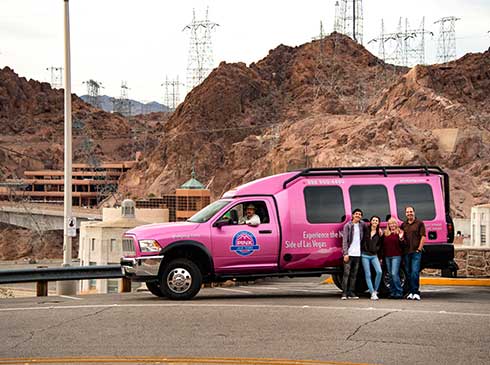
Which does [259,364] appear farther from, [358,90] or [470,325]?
[358,90]

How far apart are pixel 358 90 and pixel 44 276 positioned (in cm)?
11803

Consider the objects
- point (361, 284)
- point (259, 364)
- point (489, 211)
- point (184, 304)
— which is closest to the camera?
point (259, 364)

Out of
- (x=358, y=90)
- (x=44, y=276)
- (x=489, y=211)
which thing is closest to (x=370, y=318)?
(x=44, y=276)

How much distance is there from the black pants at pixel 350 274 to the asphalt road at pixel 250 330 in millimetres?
360

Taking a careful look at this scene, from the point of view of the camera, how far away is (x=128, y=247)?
55.5ft

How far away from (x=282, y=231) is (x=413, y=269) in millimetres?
2378

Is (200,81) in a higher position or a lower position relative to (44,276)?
higher

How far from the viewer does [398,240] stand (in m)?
16.8

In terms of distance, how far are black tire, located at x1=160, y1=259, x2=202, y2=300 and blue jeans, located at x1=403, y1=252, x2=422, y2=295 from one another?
366cm

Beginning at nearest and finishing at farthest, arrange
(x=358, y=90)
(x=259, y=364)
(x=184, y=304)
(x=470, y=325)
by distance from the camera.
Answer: (x=259, y=364) < (x=470, y=325) < (x=184, y=304) < (x=358, y=90)

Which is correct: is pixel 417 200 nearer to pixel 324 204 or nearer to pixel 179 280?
pixel 324 204

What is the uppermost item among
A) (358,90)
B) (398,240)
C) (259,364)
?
(358,90)

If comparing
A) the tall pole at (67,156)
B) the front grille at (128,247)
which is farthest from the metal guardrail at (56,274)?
the front grille at (128,247)

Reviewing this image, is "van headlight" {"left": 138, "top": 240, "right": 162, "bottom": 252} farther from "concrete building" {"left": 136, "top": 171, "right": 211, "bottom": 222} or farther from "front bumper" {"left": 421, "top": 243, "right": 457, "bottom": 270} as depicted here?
"concrete building" {"left": 136, "top": 171, "right": 211, "bottom": 222}
